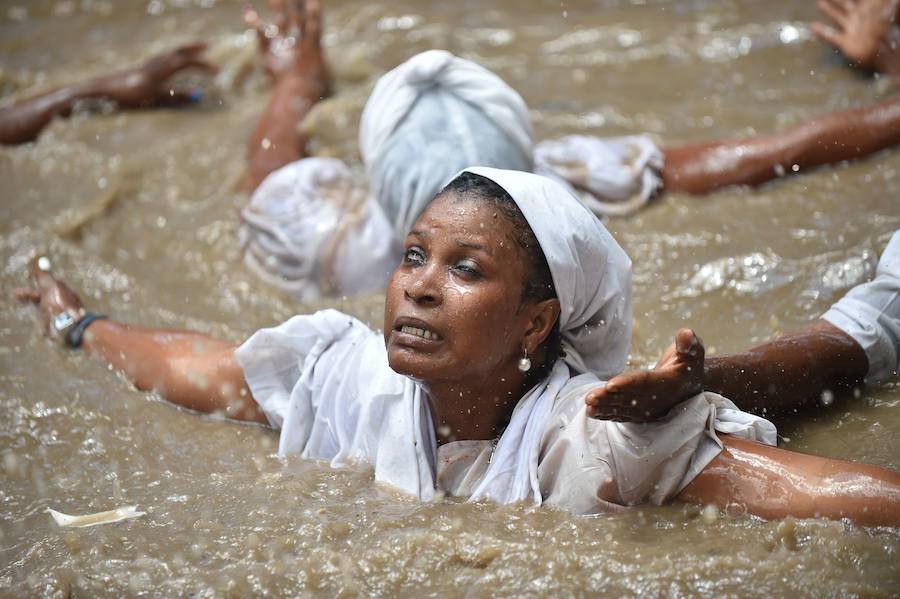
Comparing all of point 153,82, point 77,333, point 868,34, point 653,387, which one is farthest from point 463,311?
point 153,82

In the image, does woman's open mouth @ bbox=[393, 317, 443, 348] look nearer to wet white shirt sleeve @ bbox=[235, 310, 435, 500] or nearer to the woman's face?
the woman's face

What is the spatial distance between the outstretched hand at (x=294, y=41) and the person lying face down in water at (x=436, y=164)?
1002 millimetres

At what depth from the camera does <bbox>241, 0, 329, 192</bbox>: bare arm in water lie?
5.60 m

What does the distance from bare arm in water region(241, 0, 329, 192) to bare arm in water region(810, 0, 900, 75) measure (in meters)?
2.78

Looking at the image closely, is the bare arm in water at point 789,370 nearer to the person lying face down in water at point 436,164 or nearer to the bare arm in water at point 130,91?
the person lying face down in water at point 436,164

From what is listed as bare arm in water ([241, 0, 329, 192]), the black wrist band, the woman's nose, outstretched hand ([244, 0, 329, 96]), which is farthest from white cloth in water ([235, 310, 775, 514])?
outstretched hand ([244, 0, 329, 96])

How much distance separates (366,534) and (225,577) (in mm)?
371

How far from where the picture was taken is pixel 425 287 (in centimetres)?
283

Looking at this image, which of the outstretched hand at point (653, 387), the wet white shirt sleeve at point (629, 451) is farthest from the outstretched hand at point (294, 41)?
the outstretched hand at point (653, 387)

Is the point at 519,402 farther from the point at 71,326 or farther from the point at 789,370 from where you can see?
the point at 71,326

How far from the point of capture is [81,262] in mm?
4953

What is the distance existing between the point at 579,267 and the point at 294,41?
3.58m

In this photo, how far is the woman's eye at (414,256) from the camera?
294 centimetres

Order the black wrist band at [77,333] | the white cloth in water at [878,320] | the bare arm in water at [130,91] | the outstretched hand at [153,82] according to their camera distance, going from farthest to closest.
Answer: the outstretched hand at [153,82]
the bare arm in water at [130,91]
the black wrist band at [77,333]
the white cloth in water at [878,320]
